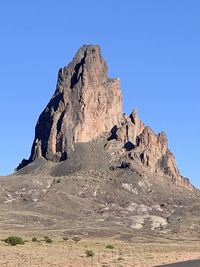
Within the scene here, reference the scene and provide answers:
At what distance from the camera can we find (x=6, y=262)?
69875mm

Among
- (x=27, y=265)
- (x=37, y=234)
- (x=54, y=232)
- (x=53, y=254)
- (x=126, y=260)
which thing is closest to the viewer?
(x=27, y=265)

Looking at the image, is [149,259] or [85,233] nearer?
[149,259]

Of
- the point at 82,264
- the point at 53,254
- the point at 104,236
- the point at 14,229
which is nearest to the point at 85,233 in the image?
the point at 104,236

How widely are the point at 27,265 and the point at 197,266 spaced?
17995 millimetres

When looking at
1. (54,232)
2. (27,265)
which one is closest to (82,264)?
(27,265)

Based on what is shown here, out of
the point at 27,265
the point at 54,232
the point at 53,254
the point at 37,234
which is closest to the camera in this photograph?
the point at 27,265

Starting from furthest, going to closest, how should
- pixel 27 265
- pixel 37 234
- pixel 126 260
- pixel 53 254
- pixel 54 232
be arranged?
pixel 54 232, pixel 37 234, pixel 53 254, pixel 126 260, pixel 27 265

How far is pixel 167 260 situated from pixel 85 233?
401 feet

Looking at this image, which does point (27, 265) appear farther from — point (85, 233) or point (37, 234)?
point (85, 233)

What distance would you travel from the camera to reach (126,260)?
75438mm

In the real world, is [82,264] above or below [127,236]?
below

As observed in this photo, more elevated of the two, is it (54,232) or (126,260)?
(54,232)

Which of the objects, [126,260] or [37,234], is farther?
[37,234]

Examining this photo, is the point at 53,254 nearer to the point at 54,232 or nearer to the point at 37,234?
the point at 37,234
